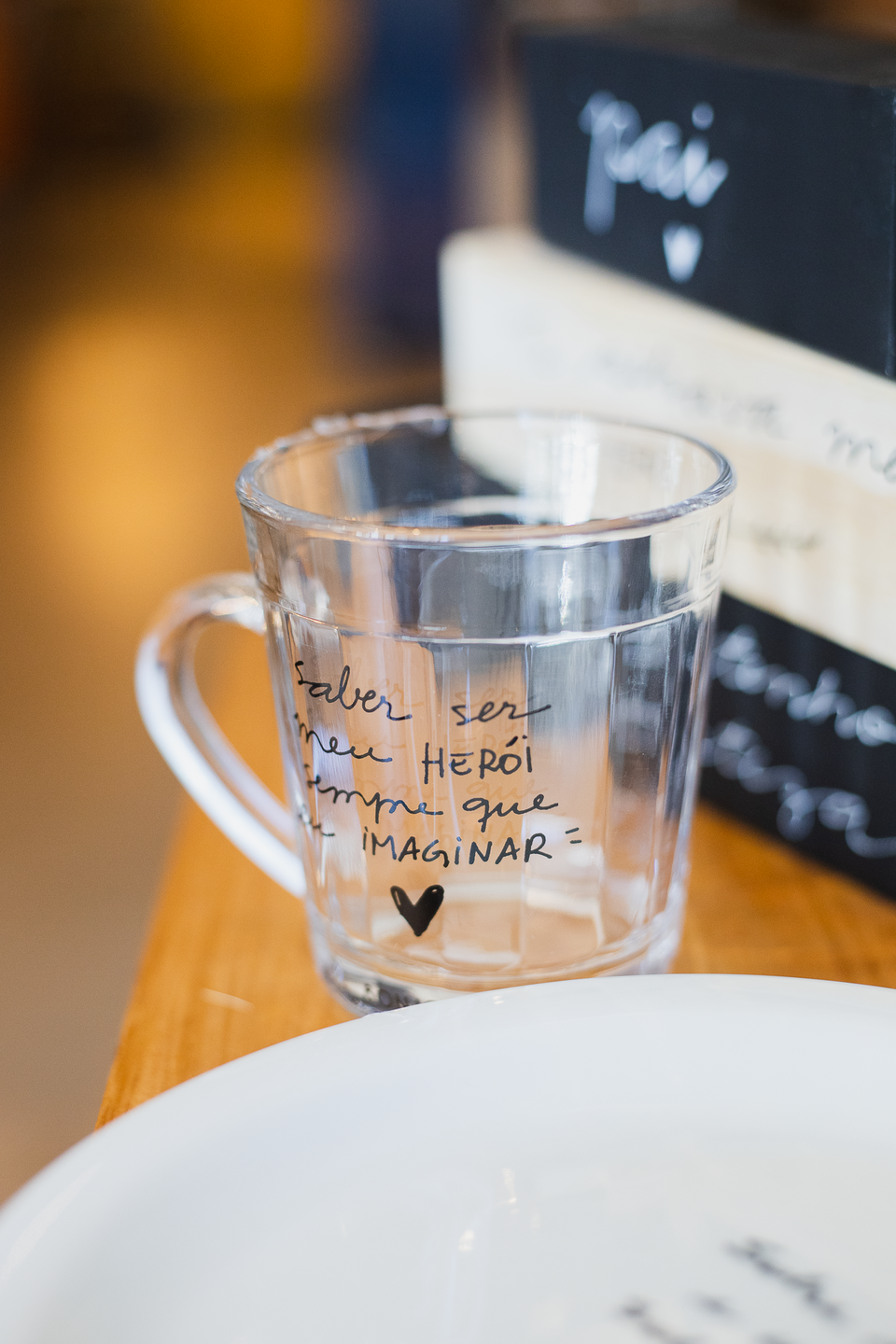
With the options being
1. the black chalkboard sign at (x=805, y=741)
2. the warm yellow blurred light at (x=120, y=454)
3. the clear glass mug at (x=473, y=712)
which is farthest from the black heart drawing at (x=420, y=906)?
the warm yellow blurred light at (x=120, y=454)

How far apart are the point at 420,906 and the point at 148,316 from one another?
2949 millimetres

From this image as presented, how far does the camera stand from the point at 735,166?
0.29 m

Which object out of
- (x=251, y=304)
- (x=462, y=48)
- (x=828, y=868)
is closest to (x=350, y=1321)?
(x=828, y=868)

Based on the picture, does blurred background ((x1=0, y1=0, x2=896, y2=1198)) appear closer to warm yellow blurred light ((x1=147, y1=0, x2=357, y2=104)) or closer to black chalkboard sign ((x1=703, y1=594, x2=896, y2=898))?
warm yellow blurred light ((x1=147, y1=0, x2=357, y2=104))

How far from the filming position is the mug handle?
27 cm

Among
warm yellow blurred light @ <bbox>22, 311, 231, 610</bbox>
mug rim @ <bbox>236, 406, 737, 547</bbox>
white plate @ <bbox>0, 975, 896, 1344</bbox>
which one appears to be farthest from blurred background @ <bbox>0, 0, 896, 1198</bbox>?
white plate @ <bbox>0, 975, 896, 1344</bbox>

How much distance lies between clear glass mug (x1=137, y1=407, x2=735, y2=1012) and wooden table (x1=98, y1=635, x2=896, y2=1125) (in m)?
0.02

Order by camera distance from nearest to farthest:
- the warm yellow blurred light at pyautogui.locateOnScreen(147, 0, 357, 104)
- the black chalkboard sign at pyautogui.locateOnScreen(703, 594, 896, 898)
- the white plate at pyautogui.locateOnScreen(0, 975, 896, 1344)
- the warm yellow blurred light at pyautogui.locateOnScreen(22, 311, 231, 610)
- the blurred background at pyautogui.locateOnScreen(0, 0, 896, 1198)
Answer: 1. the white plate at pyautogui.locateOnScreen(0, 975, 896, 1344)
2. the black chalkboard sign at pyautogui.locateOnScreen(703, 594, 896, 898)
3. the blurred background at pyautogui.locateOnScreen(0, 0, 896, 1198)
4. the warm yellow blurred light at pyautogui.locateOnScreen(22, 311, 231, 610)
5. the warm yellow blurred light at pyautogui.locateOnScreen(147, 0, 357, 104)

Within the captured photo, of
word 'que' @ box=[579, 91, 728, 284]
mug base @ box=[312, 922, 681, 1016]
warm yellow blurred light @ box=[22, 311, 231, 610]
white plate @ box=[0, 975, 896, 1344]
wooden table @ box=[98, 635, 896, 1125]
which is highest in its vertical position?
word 'que' @ box=[579, 91, 728, 284]

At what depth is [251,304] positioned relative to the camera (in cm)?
306

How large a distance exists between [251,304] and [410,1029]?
305 cm

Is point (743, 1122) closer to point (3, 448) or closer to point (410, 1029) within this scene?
point (410, 1029)

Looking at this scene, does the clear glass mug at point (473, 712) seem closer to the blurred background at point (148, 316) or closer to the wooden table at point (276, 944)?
the wooden table at point (276, 944)

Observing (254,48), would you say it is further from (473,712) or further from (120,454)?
(473,712)
